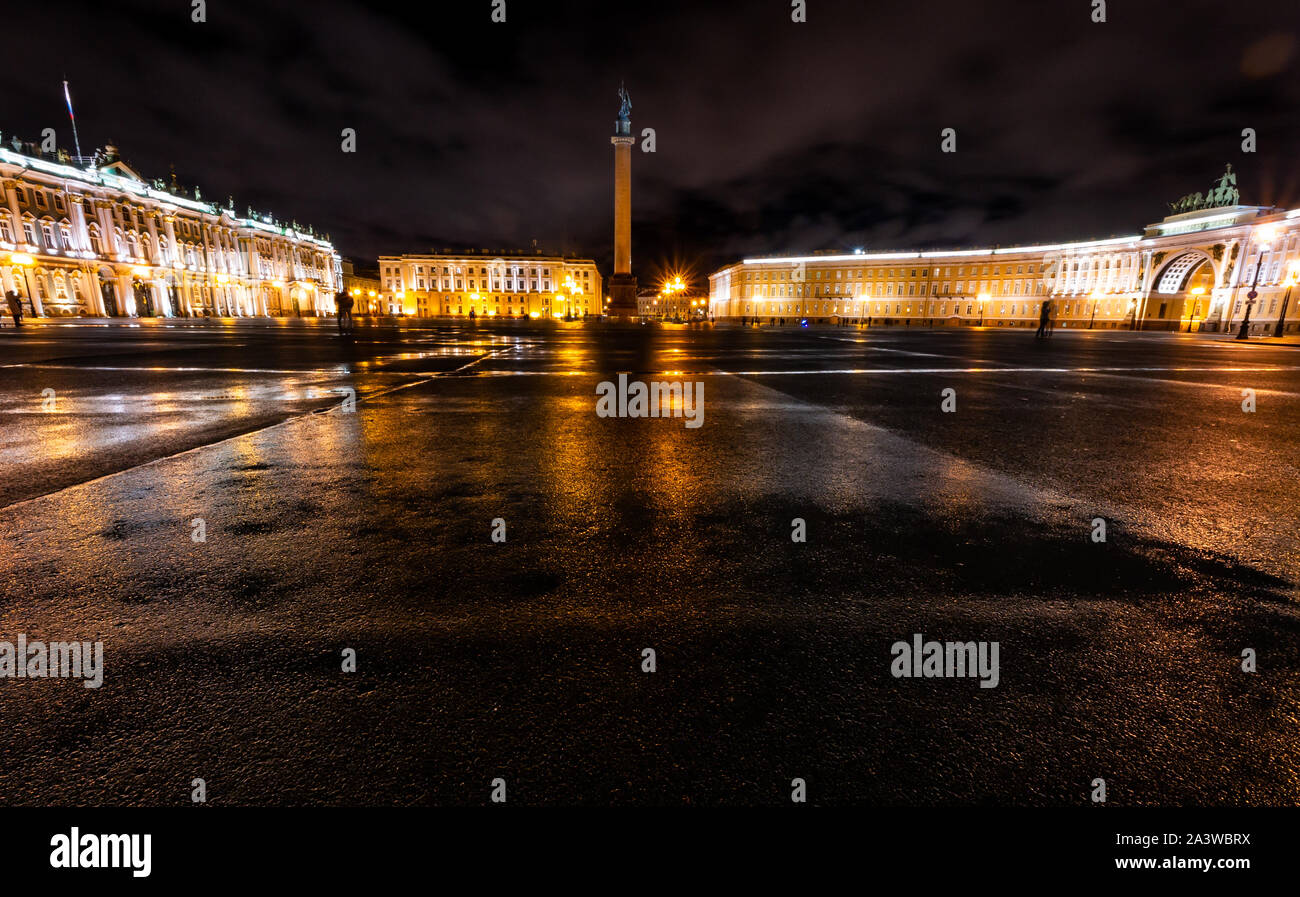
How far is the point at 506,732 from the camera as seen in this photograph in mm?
1590

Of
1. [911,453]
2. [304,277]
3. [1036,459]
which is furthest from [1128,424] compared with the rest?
[304,277]

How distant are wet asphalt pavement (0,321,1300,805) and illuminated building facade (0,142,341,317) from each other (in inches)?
2778

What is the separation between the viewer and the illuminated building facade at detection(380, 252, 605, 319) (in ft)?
396

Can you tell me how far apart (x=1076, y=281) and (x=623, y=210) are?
244ft

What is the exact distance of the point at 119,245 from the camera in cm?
6081

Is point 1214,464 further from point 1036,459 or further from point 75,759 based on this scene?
point 75,759

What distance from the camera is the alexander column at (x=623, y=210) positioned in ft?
156
